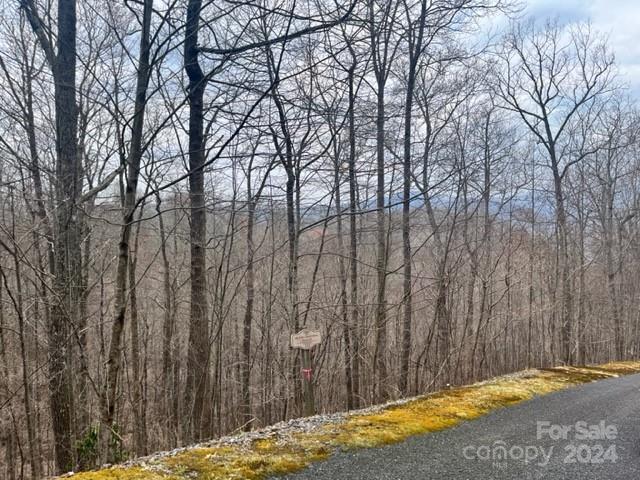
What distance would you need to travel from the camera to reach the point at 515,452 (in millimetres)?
3225

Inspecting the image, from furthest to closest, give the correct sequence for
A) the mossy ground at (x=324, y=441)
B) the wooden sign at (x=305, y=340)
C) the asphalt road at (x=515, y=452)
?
the wooden sign at (x=305, y=340)
the asphalt road at (x=515, y=452)
the mossy ground at (x=324, y=441)

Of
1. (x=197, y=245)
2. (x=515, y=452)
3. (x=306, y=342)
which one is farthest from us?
(x=197, y=245)

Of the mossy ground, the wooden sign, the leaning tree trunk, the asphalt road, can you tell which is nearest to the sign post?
the wooden sign

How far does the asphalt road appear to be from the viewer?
2.82 meters

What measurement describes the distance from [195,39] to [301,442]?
417 centimetres

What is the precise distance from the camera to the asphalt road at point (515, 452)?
2.82 metres

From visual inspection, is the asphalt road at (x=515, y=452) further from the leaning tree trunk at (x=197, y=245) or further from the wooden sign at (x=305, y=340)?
the leaning tree trunk at (x=197, y=245)

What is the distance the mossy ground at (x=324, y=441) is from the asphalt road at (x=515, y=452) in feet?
0.46

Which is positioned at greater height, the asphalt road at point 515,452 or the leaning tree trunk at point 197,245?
the leaning tree trunk at point 197,245

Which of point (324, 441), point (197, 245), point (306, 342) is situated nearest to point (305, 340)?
point (306, 342)

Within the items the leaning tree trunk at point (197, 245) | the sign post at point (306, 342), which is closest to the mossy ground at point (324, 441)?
the sign post at point (306, 342)

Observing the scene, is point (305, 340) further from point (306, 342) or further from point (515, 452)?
point (515, 452)

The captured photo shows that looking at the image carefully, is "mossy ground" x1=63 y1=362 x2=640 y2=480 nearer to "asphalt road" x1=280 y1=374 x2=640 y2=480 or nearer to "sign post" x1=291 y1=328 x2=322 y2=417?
"asphalt road" x1=280 y1=374 x2=640 y2=480

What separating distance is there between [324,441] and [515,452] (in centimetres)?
136
